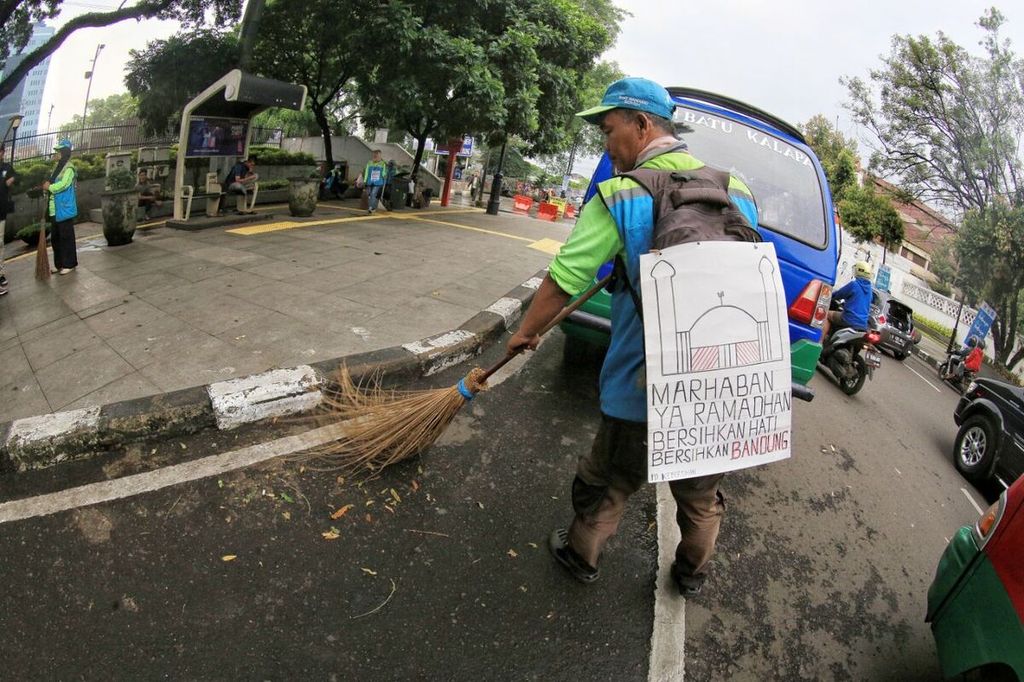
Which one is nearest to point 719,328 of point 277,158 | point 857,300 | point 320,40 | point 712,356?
point 712,356

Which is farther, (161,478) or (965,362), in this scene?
(965,362)

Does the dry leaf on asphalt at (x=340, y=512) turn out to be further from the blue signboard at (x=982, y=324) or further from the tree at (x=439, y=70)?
the blue signboard at (x=982, y=324)

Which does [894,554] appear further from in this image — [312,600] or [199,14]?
[199,14]

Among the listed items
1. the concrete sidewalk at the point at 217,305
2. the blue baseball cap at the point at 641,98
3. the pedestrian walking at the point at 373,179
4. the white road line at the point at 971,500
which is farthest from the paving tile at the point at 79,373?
the pedestrian walking at the point at 373,179

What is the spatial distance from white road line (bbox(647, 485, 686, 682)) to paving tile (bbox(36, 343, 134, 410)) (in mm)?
3358

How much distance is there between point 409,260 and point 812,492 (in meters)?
5.42

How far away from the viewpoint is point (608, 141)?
226cm

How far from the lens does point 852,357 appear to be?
21.6 feet

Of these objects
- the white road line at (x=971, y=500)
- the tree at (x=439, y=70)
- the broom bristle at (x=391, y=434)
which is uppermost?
the tree at (x=439, y=70)

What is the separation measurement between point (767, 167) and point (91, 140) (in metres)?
12.2

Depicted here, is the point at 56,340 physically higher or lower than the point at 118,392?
lower

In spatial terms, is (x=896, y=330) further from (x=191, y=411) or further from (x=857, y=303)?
(x=191, y=411)

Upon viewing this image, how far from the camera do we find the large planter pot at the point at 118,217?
6906 millimetres

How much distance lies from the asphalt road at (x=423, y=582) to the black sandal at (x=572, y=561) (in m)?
0.05
